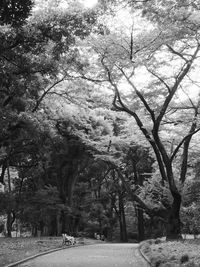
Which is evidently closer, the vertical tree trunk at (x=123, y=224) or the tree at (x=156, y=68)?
the tree at (x=156, y=68)

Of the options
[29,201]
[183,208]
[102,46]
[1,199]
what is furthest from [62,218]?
[102,46]

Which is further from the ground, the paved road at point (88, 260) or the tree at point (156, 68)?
the tree at point (156, 68)

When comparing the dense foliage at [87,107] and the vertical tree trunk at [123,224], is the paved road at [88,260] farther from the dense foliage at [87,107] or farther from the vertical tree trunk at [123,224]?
the vertical tree trunk at [123,224]

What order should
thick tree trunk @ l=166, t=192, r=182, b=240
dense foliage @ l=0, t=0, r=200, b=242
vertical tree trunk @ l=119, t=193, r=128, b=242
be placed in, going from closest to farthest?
dense foliage @ l=0, t=0, r=200, b=242, thick tree trunk @ l=166, t=192, r=182, b=240, vertical tree trunk @ l=119, t=193, r=128, b=242

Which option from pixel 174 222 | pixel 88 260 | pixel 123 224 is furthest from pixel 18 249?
pixel 123 224

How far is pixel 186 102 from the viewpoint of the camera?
19453 millimetres

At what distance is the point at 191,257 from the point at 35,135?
32.5 feet

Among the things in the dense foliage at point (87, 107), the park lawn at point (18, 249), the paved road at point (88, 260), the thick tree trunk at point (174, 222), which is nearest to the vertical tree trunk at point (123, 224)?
the dense foliage at point (87, 107)

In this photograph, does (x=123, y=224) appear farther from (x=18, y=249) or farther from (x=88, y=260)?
(x=88, y=260)

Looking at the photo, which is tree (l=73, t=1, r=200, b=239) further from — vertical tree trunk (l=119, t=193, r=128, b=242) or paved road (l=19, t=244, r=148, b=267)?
vertical tree trunk (l=119, t=193, r=128, b=242)

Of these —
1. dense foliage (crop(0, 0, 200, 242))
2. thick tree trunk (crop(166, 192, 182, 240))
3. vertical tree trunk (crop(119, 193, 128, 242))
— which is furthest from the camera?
vertical tree trunk (crop(119, 193, 128, 242))

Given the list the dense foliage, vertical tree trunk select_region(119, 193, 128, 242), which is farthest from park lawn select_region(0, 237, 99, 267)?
vertical tree trunk select_region(119, 193, 128, 242)

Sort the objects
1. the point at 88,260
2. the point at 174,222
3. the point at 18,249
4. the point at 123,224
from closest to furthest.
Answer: the point at 88,260
the point at 18,249
the point at 174,222
the point at 123,224

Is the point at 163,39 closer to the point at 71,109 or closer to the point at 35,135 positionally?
the point at 35,135
